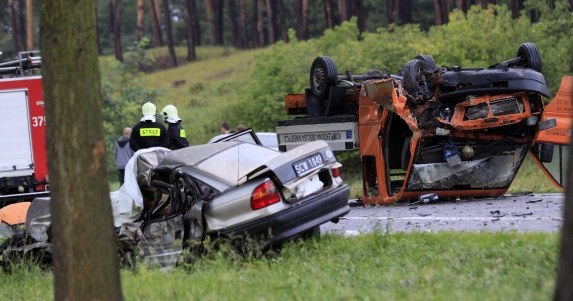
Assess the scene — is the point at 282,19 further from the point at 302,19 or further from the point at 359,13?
the point at 359,13

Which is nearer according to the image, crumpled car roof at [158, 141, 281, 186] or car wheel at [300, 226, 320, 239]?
crumpled car roof at [158, 141, 281, 186]

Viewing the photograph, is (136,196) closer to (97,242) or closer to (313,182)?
(313,182)

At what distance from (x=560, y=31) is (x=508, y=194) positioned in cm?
1542

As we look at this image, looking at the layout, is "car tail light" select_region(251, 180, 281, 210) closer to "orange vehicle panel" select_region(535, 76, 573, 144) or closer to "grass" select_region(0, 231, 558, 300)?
"grass" select_region(0, 231, 558, 300)

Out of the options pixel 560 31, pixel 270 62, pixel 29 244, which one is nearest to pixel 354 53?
pixel 270 62

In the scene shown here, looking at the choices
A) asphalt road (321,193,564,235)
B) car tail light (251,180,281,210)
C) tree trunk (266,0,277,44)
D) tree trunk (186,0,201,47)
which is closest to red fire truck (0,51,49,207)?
asphalt road (321,193,564,235)

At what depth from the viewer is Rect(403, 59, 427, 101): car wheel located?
12703 mm

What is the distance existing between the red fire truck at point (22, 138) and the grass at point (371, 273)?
7.59m

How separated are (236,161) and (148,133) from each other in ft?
13.6

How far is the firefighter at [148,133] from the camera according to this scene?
13641mm

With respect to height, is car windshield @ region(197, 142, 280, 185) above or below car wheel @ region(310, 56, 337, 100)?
below

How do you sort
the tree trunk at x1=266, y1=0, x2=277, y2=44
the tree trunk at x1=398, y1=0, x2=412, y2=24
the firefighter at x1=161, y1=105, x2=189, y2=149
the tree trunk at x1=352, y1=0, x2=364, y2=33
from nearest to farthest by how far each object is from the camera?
1. the firefighter at x1=161, y1=105, x2=189, y2=149
2. the tree trunk at x1=398, y1=0, x2=412, y2=24
3. the tree trunk at x1=352, y1=0, x2=364, y2=33
4. the tree trunk at x1=266, y1=0, x2=277, y2=44

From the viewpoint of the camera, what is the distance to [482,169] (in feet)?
42.2

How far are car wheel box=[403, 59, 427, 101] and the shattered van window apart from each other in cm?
98
